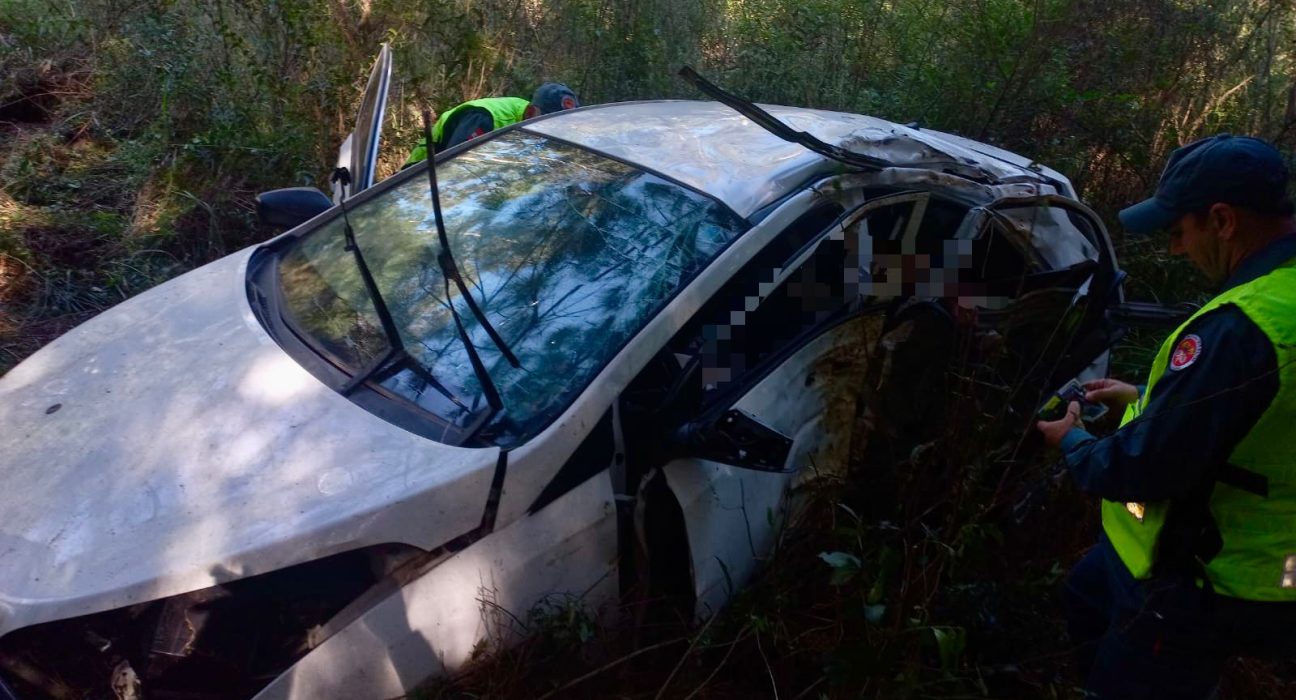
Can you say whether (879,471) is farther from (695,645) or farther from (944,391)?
(695,645)

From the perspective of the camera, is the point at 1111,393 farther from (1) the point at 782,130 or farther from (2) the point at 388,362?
(2) the point at 388,362

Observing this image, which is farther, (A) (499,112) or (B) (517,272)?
(A) (499,112)

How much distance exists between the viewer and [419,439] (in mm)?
2076

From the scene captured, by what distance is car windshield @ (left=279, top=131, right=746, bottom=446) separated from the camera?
225cm

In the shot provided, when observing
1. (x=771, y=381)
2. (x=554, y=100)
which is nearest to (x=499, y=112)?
(x=554, y=100)

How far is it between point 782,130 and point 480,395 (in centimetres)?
105

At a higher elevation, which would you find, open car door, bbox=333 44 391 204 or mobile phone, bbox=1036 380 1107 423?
open car door, bbox=333 44 391 204

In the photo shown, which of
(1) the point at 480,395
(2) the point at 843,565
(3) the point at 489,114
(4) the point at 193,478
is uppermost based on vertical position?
(3) the point at 489,114

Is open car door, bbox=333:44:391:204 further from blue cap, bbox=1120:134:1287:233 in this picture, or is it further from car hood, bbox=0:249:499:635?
blue cap, bbox=1120:134:1287:233

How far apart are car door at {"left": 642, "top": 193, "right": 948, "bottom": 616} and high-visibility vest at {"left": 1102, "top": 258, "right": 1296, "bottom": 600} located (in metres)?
0.86

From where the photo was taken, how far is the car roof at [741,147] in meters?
2.69

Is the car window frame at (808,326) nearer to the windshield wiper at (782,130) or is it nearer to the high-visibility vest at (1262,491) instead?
the windshield wiper at (782,130)

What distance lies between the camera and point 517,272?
8.30 ft

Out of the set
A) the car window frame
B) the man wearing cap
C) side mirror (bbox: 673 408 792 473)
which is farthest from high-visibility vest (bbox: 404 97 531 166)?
side mirror (bbox: 673 408 792 473)
